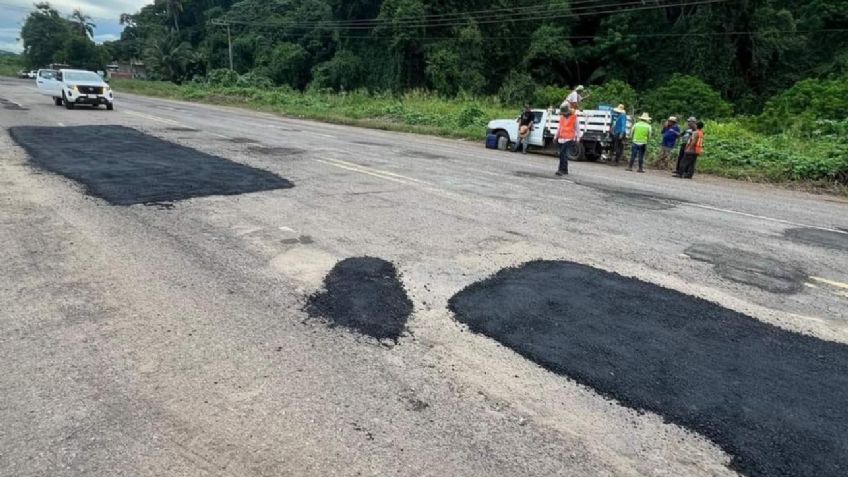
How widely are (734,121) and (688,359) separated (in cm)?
2387

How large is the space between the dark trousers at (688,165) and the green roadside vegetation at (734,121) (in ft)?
4.47

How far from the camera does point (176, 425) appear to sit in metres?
3.19

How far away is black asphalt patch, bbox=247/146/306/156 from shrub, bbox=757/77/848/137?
1581cm

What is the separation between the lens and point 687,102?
1283 inches

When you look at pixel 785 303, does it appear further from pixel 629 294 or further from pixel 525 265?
pixel 525 265

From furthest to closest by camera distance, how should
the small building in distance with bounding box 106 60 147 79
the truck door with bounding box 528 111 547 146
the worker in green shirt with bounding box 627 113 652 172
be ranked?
the small building in distance with bounding box 106 60 147 79, the truck door with bounding box 528 111 547 146, the worker in green shirt with bounding box 627 113 652 172

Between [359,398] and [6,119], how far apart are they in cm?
2014

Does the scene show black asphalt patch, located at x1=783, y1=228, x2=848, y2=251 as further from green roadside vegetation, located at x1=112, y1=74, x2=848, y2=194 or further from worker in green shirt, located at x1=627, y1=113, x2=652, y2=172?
worker in green shirt, located at x1=627, y1=113, x2=652, y2=172

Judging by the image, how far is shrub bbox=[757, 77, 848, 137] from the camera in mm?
19453

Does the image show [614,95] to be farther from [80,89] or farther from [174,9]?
[174,9]

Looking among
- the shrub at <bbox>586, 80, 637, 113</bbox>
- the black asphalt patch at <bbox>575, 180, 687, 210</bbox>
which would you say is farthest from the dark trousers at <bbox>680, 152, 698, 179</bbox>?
the shrub at <bbox>586, 80, 637, 113</bbox>

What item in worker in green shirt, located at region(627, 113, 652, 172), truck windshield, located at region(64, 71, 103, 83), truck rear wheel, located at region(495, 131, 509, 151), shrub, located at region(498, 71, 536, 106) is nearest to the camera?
worker in green shirt, located at region(627, 113, 652, 172)

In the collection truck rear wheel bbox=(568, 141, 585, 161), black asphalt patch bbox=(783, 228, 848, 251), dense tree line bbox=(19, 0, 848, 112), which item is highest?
dense tree line bbox=(19, 0, 848, 112)

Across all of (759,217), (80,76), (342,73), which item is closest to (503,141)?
(759,217)
